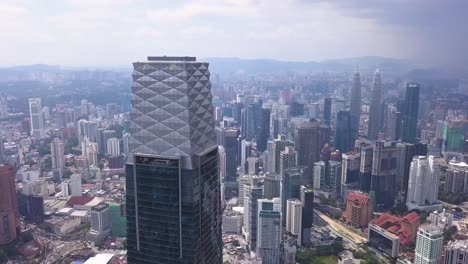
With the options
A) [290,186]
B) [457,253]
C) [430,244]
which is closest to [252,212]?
[290,186]

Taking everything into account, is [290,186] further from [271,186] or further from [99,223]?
[99,223]

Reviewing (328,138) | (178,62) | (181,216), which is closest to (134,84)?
(178,62)

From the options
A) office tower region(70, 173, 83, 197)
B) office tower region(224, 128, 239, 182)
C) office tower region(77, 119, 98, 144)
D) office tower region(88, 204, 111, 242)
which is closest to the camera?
office tower region(88, 204, 111, 242)

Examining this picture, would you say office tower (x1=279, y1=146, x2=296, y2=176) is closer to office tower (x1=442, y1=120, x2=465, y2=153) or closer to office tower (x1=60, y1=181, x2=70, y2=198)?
office tower (x1=60, y1=181, x2=70, y2=198)

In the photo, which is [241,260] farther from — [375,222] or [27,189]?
[27,189]

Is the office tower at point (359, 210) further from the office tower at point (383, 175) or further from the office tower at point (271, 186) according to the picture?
the office tower at point (271, 186)

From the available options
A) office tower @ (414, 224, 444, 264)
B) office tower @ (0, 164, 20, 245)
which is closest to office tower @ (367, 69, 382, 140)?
office tower @ (414, 224, 444, 264)

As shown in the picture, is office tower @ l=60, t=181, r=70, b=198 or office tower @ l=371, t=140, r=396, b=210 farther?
office tower @ l=60, t=181, r=70, b=198
